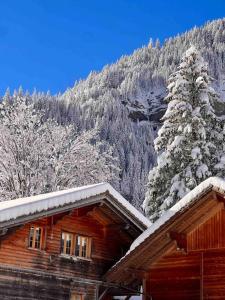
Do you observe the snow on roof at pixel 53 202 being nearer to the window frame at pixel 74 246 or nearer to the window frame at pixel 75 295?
the window frame at pixel 74 246

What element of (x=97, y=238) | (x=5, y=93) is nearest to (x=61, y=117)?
(x=5, y=93)

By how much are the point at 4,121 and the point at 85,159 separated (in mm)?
7374

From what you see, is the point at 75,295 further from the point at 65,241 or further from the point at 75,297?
the point at 65,241

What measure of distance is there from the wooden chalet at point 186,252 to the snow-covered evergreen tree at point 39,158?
2268cm

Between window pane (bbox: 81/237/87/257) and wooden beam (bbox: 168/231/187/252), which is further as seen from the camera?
window pane (bbox: 81/237/87/257)

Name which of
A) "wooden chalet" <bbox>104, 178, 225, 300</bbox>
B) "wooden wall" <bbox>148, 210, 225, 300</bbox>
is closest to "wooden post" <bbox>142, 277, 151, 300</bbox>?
"wooden chalet" <bbox>104, 178, 225, 300</bbox>

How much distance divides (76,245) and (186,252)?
5.17 metres

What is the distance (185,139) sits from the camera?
30484mm

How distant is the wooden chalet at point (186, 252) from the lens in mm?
17875

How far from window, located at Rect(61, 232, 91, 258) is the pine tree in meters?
7.62

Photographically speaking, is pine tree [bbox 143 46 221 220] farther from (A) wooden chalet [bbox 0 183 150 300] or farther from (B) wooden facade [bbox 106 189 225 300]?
(B) wooden facade [bbox 106 189 225 300]

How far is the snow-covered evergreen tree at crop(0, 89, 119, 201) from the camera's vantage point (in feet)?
140

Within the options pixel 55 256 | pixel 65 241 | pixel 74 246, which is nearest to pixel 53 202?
pixel 55 256

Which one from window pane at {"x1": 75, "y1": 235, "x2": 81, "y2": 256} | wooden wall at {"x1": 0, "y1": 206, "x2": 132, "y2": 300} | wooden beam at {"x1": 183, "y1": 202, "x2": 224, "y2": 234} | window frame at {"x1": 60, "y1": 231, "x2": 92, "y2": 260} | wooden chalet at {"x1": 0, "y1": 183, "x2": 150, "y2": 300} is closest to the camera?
wooden beam at {"x1": 183, "y1": 202, "x2": 224, "y2": 234}
